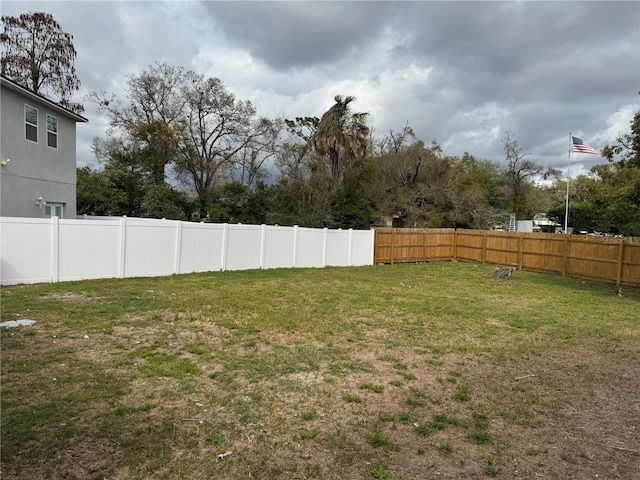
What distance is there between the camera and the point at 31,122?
12398mm

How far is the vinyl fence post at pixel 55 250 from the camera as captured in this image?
9570 millimetres

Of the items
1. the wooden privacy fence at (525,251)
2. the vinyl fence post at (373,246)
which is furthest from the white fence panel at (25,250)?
the wooden privacy fence at (525,251)

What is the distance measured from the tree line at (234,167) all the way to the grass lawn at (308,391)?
14015 mm

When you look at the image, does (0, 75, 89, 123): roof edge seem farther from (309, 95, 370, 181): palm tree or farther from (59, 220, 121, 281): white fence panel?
(309, 95, 370, 181): palm tree

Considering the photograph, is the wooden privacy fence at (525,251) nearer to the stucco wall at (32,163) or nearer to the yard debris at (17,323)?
the stucco wall at (32,163)

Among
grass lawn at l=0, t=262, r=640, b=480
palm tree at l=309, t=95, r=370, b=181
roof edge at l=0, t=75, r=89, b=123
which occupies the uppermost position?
palm tree at l=309, t=95, r=370, b=181

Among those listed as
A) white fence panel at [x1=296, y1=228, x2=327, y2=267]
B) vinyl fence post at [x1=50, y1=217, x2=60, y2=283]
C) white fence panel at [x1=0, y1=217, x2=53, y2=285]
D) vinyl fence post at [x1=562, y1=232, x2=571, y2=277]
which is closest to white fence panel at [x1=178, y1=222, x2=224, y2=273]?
vinyl fence post at [x1=50, y1=217, x2=60, y2=283]

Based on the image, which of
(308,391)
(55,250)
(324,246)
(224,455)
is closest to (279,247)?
(324,246)

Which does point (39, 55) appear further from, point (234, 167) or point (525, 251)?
point (525, 251)

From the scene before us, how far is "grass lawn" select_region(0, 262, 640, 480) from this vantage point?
9.39 feet

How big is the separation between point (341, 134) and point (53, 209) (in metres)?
13.8

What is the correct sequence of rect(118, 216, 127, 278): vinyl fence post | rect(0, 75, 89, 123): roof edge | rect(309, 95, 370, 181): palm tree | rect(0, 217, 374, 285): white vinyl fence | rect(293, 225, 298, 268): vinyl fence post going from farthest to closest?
rect(309, 95, 370, 181): palm tree
rect(293, 225, 298, 268): vinyl fence post
rect(0, 75, 89, 123): roof edge
rect(118, 216, 127, 278): vinyl fence post
rect(0, 217, 374, 285): white vinyl fence

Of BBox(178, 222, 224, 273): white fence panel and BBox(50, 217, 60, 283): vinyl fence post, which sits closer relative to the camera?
BBox(50, 217, 60, 283): vinyl fence post

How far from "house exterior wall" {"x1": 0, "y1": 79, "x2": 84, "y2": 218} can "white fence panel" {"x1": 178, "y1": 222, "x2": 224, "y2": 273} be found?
199 inches
